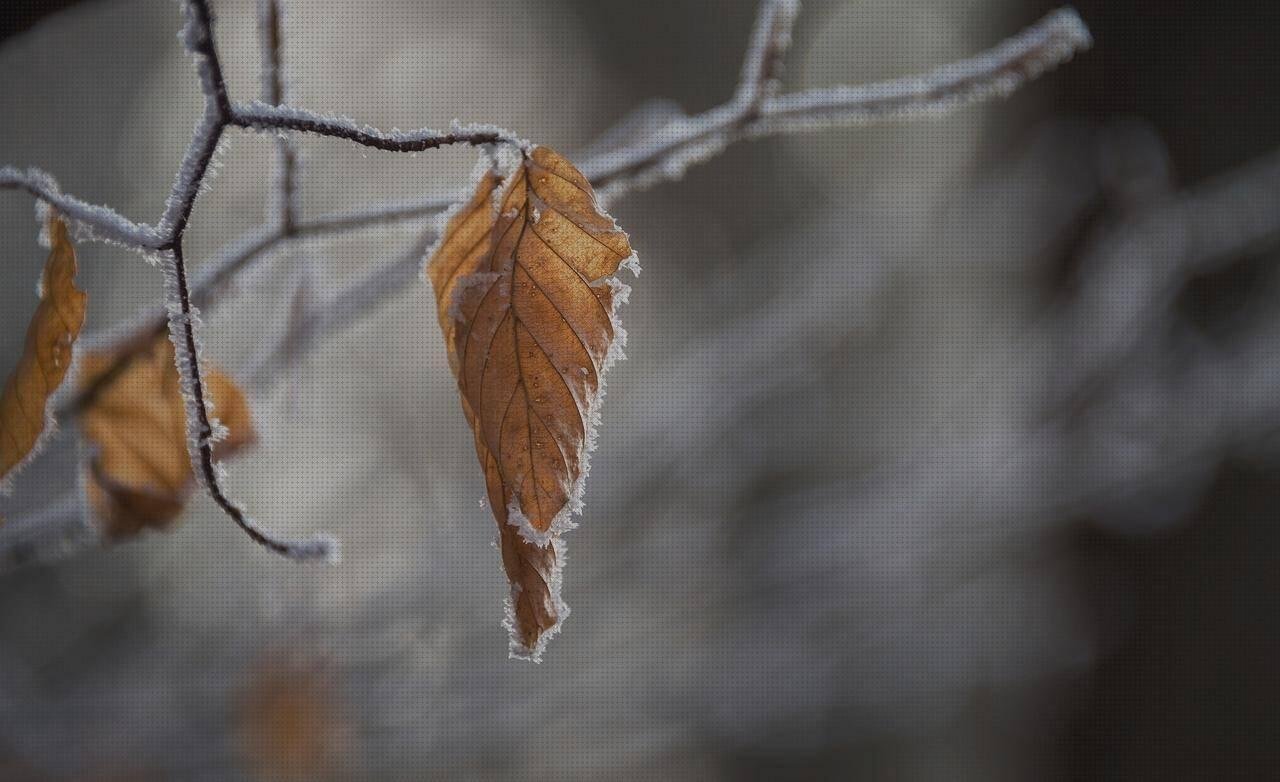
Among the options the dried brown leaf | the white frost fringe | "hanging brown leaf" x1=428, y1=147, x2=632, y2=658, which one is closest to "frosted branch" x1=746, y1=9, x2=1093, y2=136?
"hanging brown leaf" x1=428, y1=147, x2=632, y2=658

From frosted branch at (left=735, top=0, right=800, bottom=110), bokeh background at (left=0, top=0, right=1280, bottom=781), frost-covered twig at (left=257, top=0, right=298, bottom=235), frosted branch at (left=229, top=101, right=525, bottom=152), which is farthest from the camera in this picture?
bokeh background at (left=0, top=0, right=1280, bottom=781)

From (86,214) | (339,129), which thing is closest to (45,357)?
(86,214)

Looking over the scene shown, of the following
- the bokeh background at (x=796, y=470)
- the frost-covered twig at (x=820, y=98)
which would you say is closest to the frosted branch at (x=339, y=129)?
the frost-covered twig at (x=820, y=98)

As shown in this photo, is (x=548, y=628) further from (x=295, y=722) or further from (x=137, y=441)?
(x=295, y=722)

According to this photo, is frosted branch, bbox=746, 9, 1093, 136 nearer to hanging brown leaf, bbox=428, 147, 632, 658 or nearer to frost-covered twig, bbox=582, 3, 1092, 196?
frost-covered twig, bbox=582, 3, 1092, 196

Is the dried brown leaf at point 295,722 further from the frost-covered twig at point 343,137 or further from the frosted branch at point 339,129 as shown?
the frosted branch at point 339,129

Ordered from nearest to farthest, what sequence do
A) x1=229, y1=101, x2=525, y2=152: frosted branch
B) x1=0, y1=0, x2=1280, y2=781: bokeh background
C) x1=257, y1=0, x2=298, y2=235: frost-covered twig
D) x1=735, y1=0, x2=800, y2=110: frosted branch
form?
x1=229, y1=101, x2=525, y2=152: frosted branch
x1=257, y1=0, x2=298, y2=235: frost-covered twig
x1=735, y1=0, x2=800, y2=110: frosted branch
x1=0, y1=0, x2=1280, y2=781: bokeh background
